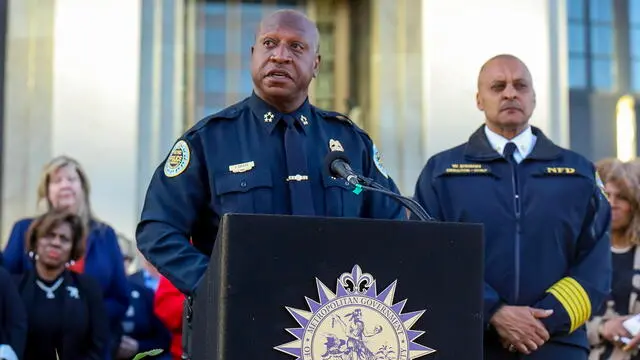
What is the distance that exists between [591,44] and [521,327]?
6.07 m

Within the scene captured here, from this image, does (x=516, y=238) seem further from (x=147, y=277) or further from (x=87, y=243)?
(x=147, y=277)

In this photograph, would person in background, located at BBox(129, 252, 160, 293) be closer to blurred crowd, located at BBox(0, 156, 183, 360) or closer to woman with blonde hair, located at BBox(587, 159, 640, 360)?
blurred crowd, located at BBox(0, 156, 183, 360)

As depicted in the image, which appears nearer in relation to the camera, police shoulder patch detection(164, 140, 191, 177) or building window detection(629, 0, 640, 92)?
police shoulder patch detection(164, 140, 191, 177)

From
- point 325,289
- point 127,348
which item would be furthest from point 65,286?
point 325,289

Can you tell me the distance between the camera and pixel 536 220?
13.3 feet

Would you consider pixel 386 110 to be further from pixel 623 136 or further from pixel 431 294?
pixel 431 294

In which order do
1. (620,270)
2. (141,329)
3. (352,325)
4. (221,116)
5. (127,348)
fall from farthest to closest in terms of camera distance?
(141,329) → (127,348) → (620,270) → (221,116) → (352,325)

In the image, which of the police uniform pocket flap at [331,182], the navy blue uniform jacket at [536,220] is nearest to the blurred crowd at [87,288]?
the navy blue uniform jacket at [536,220]

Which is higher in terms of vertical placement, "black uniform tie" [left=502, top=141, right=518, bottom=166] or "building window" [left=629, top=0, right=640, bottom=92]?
"building window" [left=629, top=0, right=640, bottom=92]

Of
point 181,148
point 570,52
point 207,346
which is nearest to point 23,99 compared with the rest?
point 570,52

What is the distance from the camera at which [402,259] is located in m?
2.41

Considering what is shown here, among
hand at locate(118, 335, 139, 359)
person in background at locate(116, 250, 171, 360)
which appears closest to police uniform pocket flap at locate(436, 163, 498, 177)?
person in background at locate(116, 250, 171, 360)

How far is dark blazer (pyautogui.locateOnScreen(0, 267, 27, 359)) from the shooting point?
17.6 ft

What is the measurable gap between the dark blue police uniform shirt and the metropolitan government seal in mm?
559
